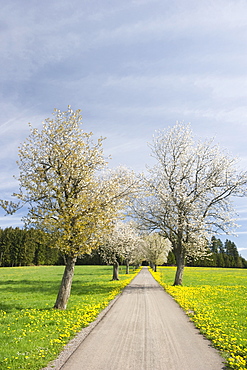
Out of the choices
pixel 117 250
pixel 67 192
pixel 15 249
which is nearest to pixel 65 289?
pixel 67 192

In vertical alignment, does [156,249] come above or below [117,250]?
below

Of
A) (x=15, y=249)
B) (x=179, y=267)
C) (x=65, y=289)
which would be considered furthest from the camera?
(x=15, y=249)

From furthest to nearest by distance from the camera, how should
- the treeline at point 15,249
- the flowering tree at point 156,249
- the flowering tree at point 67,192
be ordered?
the treeline at point 15,249, the flowering tree at point 156,249, the flowering tree at point 67,192

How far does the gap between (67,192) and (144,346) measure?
9.21m

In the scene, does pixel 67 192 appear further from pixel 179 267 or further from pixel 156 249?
pixel 156 249

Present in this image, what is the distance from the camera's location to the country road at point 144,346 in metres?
6.44

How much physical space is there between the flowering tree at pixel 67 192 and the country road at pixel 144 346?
4.38 m

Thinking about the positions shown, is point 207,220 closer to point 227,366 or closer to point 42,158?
point 42,158

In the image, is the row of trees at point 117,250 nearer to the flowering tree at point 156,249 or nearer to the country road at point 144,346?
the flowering tree at point 156,249

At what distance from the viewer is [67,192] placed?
14.8 metres

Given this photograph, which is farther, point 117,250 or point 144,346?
point 117,250

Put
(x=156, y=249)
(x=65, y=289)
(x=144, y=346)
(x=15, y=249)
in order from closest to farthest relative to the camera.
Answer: (x=144, y=346)
(x=65, y=289)
(x=156, y=249)
(x=15, y=249)

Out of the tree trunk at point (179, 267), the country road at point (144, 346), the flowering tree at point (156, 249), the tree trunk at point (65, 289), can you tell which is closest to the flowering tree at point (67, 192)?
the tree trunk at point (65, 289)

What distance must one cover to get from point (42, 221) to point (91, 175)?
4051mm
